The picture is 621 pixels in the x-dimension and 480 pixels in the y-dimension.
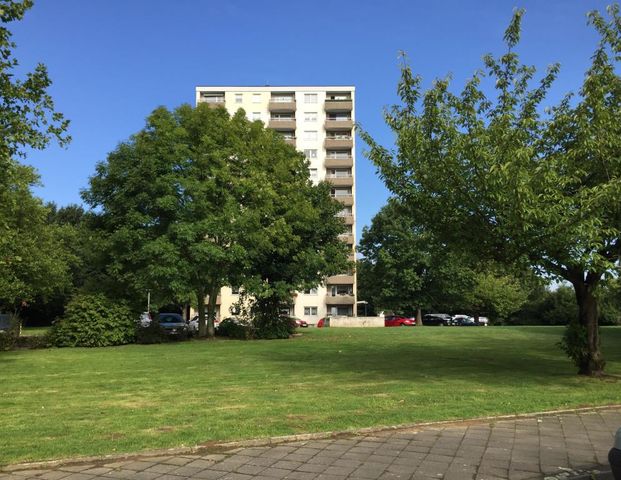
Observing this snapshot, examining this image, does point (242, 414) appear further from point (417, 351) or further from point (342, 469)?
point (417, 351)

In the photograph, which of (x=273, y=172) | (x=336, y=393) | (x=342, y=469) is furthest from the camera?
(x=273, y=172)

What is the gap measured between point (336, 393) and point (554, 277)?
5559mm

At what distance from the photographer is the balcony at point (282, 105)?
90125mm

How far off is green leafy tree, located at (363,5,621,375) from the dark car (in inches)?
844

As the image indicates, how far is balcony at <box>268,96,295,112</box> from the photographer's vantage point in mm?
90125

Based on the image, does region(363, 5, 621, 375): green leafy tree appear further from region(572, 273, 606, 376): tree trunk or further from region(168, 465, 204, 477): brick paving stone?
region(168, 465, 204, 477): brick paving stone

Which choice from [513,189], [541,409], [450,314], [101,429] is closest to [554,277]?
[513,189]

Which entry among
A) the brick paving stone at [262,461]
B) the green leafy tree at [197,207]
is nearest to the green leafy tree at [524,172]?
the brick paving stone at [262,461]

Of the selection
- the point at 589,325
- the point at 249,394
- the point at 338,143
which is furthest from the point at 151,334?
the point at 338,143

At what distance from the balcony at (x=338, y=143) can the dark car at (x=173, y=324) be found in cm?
5447

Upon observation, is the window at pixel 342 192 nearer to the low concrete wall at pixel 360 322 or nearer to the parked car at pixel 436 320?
the parked car at pixel 436 320

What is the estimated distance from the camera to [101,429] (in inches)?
299

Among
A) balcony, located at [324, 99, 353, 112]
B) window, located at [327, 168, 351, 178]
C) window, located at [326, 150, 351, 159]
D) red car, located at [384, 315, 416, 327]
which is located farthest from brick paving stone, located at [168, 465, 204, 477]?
balcony, located at [324, 99, 353, 112]

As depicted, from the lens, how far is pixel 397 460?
241 inches
